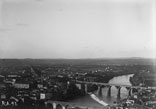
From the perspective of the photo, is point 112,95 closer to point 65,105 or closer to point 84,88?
point 84,88

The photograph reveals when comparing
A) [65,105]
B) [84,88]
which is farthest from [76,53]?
[65,105]

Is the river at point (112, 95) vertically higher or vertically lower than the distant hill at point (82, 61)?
lower

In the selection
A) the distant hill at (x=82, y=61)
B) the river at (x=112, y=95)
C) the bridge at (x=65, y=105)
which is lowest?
the bridge at (x=65, y=105)

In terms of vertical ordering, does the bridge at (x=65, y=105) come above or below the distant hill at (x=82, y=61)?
below

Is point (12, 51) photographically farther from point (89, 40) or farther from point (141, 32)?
point (141, 32)

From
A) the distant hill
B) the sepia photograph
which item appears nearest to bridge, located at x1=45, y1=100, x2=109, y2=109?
the sepia photograph

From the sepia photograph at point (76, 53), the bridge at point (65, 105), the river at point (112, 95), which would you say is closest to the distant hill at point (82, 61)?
the sepia photograph at point (76, 53)

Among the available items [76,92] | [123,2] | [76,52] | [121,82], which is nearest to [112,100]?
[121,82]

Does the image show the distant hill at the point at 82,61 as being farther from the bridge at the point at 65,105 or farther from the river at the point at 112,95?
the bridge at the point at 65,105

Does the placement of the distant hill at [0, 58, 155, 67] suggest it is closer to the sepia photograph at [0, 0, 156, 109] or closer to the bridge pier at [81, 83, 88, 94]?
the sepia photograph at [0, 0, 156, 109]

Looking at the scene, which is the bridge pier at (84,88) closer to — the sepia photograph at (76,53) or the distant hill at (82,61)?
the sepia photograph at (76,53)
